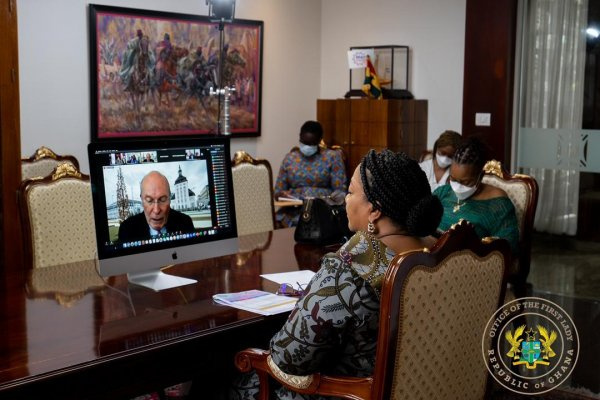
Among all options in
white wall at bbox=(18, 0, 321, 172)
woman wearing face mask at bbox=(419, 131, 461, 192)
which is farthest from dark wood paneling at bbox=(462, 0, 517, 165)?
white wall at bbox=(18, 0, 321, 172)

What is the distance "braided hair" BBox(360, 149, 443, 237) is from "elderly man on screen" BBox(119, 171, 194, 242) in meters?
0.89

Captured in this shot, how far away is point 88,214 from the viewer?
356 centimetres

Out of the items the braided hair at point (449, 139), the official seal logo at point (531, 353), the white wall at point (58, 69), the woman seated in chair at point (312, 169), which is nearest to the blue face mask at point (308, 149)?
the woman seated in chair at point (312, 169)

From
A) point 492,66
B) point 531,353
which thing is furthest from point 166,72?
point 531,353

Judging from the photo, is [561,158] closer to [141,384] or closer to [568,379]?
[568,379]

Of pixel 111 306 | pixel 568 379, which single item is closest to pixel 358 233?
pixel 111 306

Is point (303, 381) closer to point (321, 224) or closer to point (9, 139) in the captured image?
point (321, 224)

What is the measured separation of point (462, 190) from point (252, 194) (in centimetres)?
123

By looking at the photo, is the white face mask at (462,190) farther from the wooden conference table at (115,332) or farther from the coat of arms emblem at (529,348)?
the wooden conference table at (115,332)

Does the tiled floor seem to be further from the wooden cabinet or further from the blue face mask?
the blue face mask

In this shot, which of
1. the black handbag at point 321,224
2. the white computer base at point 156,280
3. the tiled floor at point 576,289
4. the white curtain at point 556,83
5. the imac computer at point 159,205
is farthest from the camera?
the white curtain at point 556,83

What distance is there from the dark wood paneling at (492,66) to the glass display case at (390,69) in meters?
0.76

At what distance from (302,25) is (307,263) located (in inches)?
209

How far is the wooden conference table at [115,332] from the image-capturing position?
1.94 m
